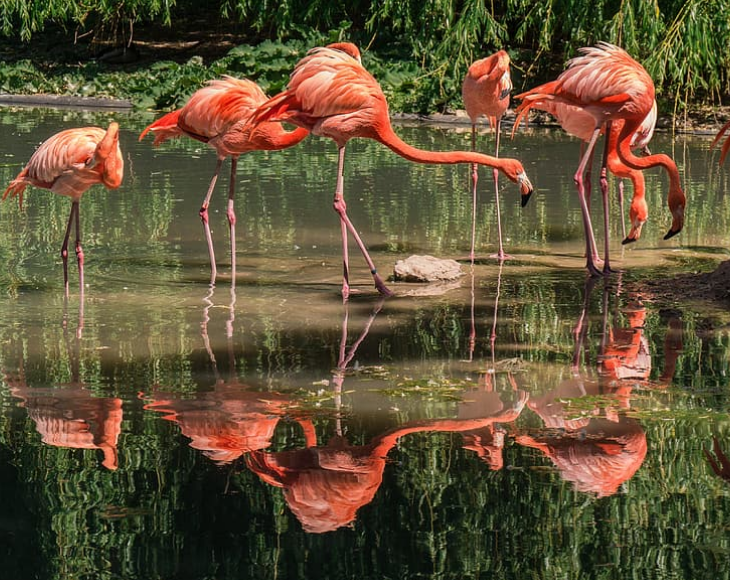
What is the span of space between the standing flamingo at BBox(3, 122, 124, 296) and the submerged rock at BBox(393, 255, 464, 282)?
1.54 meters

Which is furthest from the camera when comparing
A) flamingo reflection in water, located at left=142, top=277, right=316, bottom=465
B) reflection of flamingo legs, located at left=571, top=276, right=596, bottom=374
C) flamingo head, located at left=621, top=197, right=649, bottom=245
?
flamingo head, located at left=621, top=197, right=649, bottom=245

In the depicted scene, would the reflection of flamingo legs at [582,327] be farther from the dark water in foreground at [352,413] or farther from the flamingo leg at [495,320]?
the flamingo leg at [495,320]

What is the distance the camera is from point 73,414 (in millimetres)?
4062

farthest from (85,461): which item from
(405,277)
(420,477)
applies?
(405,277)

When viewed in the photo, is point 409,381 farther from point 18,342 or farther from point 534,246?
point 534,246

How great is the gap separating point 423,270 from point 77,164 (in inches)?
73.0

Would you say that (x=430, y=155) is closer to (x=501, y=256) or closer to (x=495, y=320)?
(x=495, y=320)

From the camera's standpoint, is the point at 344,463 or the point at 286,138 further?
the point at 286,138

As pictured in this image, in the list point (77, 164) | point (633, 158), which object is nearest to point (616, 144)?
point (633, 158)

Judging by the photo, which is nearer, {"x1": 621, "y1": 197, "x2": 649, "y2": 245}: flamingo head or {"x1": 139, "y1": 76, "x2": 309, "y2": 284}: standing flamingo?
{"x1": 139, "y1": 76, "x2": 309, "y2": 284}: standing flamingo

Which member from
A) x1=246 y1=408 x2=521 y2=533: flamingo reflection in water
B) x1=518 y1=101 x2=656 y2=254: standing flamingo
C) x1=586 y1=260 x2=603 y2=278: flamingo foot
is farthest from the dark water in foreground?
x1=518 y1=101 x2=656 y2=254: standing flamingo

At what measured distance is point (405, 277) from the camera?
6387mm

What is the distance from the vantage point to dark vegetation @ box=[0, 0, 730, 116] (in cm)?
1313

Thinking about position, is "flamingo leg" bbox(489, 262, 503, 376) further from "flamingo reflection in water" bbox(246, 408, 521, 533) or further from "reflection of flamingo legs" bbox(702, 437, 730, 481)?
"reflection of flamingo legs" bbox(702, 437, 730, 481)
